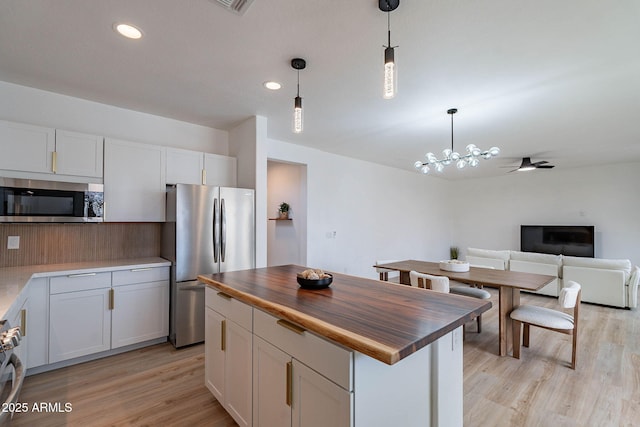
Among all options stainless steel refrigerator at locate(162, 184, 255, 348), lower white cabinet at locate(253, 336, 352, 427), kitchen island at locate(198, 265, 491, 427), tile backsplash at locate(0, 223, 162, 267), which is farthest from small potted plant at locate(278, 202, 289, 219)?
lower white cabinet at locate(253, 336, 352, 427)

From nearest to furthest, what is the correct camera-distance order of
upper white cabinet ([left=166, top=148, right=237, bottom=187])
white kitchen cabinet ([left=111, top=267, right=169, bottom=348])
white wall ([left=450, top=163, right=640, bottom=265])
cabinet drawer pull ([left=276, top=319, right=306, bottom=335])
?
cabinet drawer pull ([left=276, top=319, right=306, bottom=335]) < white kitchen cabinet ([left=111, top=267, right=169, bottom=348]) < upper white cabinet ([left=166, top=148, right=237, bottom=187]) < white wall ([left=450, top=163, right=640, bottom=265])

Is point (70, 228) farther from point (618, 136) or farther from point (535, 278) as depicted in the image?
point (618, 136)

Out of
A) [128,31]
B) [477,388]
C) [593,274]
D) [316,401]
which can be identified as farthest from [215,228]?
[593,274]

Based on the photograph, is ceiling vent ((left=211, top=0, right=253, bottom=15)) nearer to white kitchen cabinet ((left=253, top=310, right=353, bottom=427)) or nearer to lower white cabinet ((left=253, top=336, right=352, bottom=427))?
white kitchen cabinet ((left=253, top=310, right=353, bottom=427))

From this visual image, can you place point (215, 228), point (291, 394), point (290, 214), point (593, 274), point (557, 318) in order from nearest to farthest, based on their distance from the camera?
1. point (291, 394)
2. point (557, 318)
3. point (215, 228)
4. point (593, 274)
5. point (290, 214)

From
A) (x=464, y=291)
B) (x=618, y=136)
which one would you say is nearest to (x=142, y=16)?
(x=464, y=291)

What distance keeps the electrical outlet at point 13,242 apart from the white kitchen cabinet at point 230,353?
6.89ft

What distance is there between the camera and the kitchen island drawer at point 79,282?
252 cm

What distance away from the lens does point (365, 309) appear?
1.43 metres

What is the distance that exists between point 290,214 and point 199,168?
2.02 metres

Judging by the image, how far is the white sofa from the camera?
431 centimetres

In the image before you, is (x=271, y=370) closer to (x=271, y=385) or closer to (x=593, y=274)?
(x=271, y=385)

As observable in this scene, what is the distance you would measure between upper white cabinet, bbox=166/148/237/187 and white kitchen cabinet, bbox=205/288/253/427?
68.3 inches

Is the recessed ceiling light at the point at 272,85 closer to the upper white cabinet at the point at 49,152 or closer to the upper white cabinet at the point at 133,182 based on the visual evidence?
the upper white cabinet at the point at 133,182
